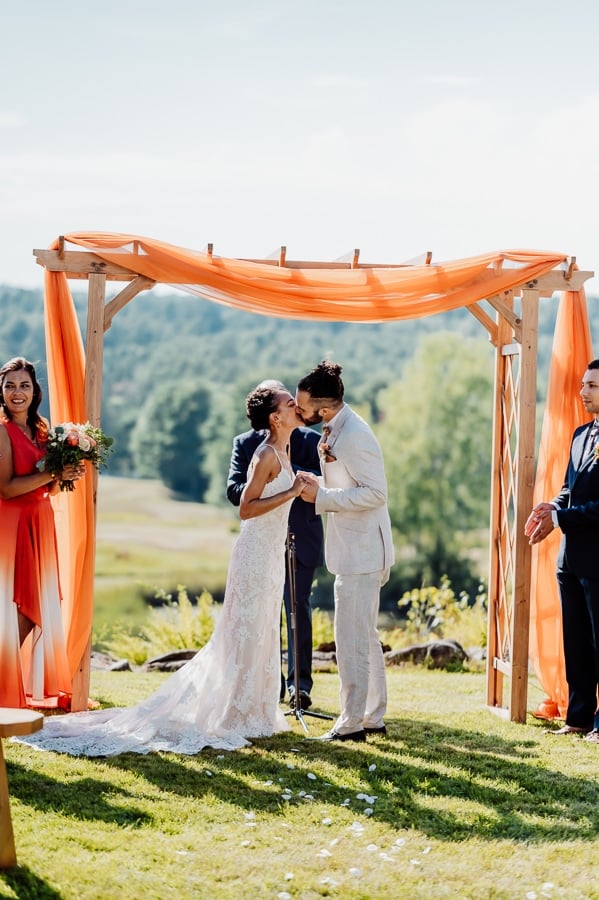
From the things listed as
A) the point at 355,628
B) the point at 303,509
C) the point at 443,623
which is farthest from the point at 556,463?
the point at 443,623

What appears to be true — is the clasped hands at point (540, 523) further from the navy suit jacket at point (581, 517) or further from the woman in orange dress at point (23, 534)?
the woman in orange dress at point (23, 534)

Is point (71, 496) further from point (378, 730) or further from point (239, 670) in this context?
point (378, 730)

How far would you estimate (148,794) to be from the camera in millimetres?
4465

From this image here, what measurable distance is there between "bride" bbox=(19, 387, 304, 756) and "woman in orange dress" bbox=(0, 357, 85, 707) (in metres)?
0.44

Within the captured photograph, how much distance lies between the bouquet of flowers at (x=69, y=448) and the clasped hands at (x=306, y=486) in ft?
3.35

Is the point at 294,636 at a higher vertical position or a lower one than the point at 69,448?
lower

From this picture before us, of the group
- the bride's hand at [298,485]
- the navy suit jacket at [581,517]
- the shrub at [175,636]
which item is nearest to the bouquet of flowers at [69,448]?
the bride's hand at [298,485]

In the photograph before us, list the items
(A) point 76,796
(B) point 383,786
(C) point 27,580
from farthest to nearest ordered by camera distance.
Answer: (C) point 27,580, (B) point 383,786, (A) point 76,796

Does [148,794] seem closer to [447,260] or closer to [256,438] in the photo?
[256,438]

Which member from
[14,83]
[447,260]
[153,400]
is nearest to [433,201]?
[153,400]

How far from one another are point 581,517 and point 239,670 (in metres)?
2.00

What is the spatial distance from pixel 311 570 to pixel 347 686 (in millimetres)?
1126

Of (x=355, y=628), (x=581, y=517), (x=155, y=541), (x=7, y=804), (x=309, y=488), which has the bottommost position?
(x=155, y=541)

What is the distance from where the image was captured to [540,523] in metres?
5.90
